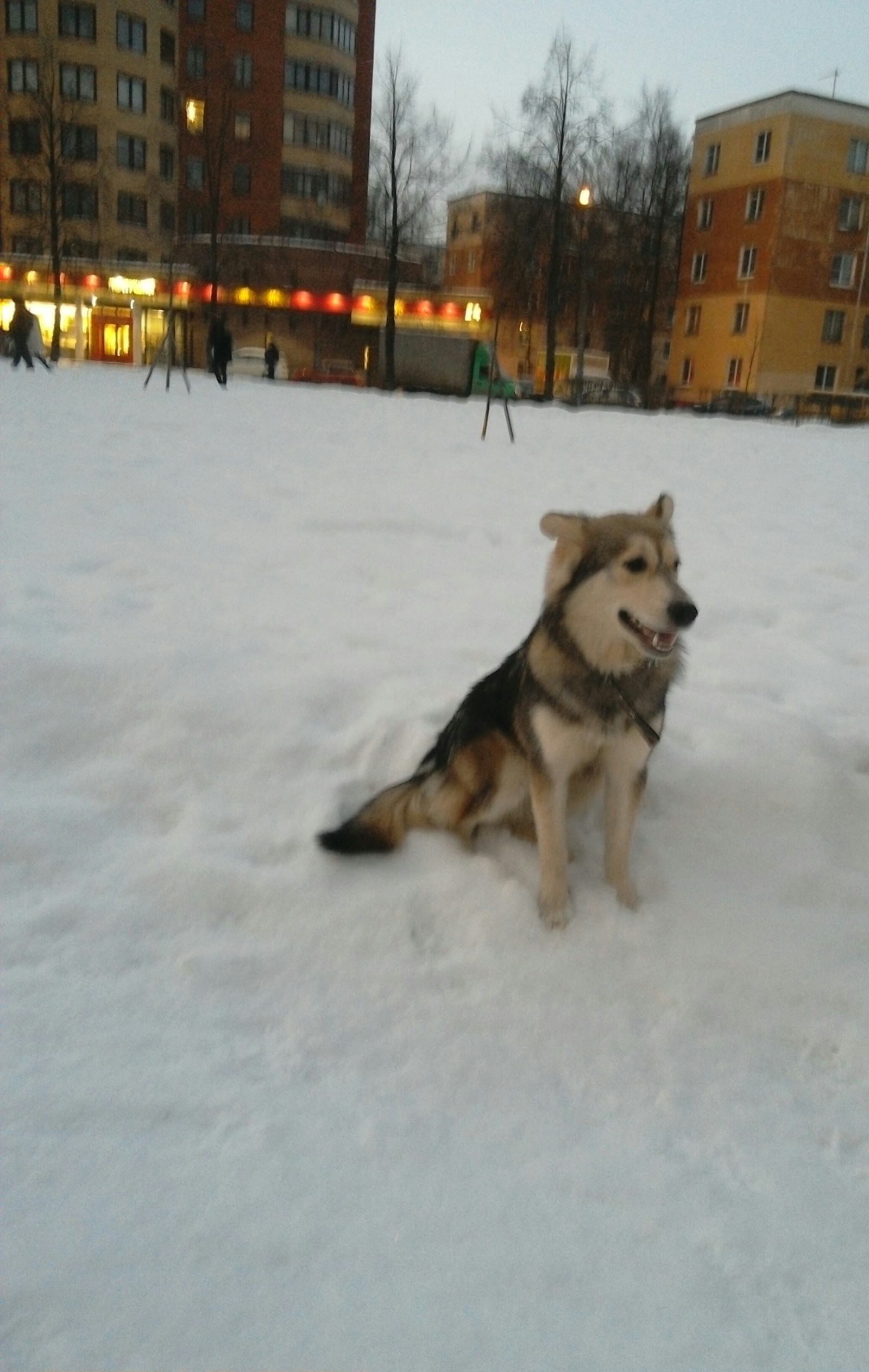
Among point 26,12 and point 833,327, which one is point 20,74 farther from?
point 833,327

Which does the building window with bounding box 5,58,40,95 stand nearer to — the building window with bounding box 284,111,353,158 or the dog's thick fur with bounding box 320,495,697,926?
the building window with bounding box 284,111,353,158

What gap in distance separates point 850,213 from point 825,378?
848 centimetres

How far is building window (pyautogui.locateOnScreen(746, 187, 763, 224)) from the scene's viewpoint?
51.6 metres

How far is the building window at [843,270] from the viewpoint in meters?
52.9

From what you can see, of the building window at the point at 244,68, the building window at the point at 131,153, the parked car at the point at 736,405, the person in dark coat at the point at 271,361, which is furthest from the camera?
the building window at the point at 244,68

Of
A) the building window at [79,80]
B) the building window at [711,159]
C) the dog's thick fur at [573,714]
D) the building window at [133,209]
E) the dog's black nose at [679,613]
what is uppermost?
the building window at [79,80]

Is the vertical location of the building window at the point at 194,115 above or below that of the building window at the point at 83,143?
above

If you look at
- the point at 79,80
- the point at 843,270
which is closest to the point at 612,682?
the point at 843,270

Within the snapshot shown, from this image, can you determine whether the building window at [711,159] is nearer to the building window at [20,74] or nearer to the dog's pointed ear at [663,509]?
the building window at [20,74]

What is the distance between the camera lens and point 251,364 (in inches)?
1718

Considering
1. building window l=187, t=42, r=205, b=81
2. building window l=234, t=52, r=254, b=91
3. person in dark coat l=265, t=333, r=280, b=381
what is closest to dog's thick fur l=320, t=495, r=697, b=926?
person in dark coat l=265, t=333, r=280, b=381

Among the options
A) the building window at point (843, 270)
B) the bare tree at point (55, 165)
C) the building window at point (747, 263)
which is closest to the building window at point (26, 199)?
the bare tree at point (55, 165)

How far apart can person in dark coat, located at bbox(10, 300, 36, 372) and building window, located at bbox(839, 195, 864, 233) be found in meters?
44.5

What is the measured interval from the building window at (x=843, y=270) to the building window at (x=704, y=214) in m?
7.04
